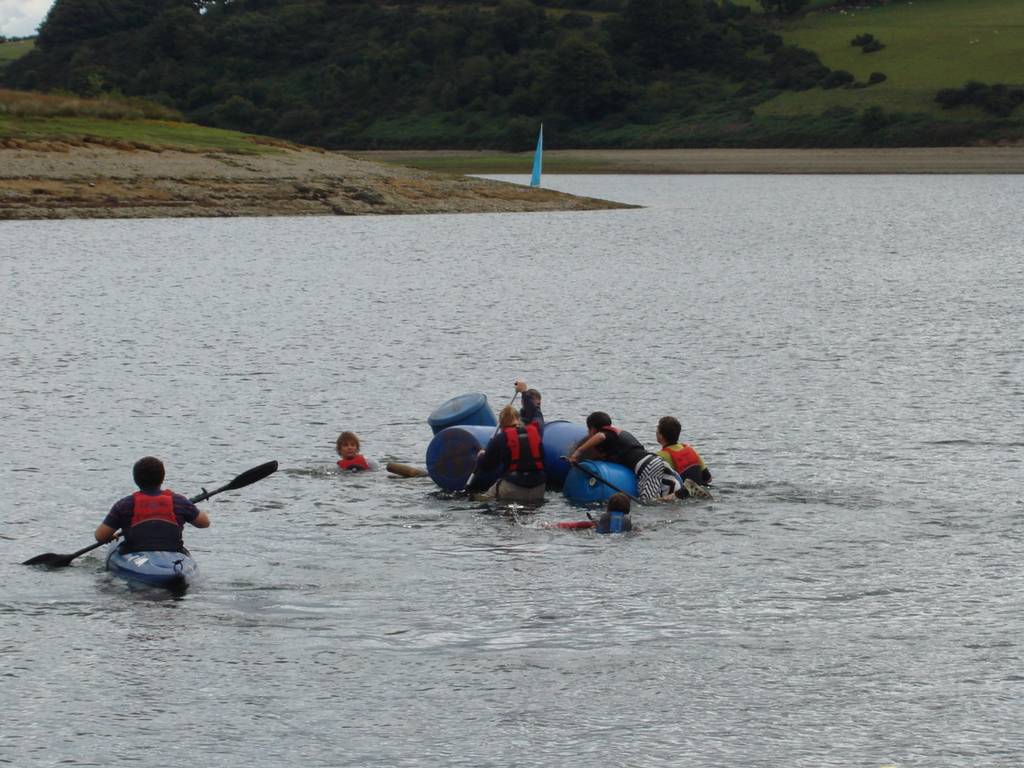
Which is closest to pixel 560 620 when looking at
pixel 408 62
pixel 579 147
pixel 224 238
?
pixel 224 238

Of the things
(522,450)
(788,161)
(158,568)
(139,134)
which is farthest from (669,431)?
(788,161)

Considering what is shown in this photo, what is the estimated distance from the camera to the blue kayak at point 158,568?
16.8m

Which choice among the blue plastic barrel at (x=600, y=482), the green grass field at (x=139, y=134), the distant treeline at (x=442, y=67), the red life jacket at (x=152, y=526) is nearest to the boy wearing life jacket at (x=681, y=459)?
the blue plastic barrel at (x=600, y=482)

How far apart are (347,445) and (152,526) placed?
17.9 feet

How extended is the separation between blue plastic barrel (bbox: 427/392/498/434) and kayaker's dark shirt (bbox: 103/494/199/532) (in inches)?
221

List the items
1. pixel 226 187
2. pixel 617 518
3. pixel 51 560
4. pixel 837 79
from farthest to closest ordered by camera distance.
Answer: pixel 837 79 < pixel 226 187 < pixel 617 518 < pixel 51 560

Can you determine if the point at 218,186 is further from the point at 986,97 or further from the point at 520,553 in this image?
the point at 986,97

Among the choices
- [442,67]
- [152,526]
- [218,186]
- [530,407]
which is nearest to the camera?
[152,526]

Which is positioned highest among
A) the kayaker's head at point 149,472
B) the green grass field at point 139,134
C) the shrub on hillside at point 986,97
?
the shrub on hillside at point 986,97

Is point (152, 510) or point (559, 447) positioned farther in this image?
point (559, 447)

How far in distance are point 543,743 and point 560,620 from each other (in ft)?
10.3

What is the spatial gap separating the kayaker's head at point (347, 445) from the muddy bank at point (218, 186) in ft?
157

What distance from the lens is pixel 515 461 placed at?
20656 millimetres

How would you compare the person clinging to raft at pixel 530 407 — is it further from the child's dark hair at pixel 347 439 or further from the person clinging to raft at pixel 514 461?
the child's dark hair at pixel 347 439
